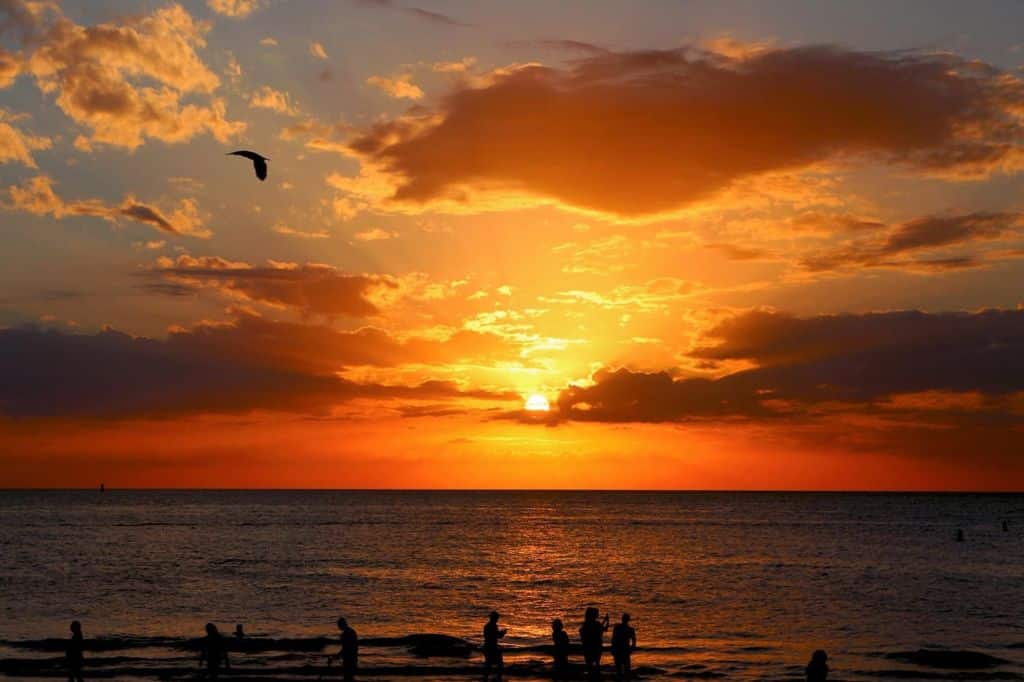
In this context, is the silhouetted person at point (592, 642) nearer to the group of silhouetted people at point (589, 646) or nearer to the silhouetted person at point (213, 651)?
the group of silhouetted people at point (589, 646)

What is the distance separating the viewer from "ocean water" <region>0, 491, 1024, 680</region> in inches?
1452

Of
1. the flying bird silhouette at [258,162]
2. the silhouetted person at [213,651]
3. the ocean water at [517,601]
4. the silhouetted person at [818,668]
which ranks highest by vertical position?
the flying bird silhouette at [258,162]

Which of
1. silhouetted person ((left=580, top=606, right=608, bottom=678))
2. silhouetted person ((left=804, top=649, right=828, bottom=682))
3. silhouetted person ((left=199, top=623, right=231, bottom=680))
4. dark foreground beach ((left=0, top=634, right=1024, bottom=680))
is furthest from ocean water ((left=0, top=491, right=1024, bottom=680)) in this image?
Result: silhouetted person ((left=804, top=649, right=828, bottom=682))

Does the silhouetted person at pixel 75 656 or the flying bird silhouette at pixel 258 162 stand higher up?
the flying bird silhouette at pixel 258 162

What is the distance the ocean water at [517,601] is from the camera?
1452 inches

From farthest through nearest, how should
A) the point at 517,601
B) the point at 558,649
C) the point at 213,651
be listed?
the point at 517,601 → the point at 213,651 → the point at 558,649

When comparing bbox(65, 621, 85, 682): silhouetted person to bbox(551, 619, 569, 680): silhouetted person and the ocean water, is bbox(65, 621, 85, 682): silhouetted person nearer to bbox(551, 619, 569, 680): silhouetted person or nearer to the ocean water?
the ocean water

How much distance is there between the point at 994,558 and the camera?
287ft

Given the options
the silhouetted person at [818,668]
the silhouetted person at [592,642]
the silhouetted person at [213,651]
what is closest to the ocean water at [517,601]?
the silhouetted person at [213,651]

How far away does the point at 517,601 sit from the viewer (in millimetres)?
57000

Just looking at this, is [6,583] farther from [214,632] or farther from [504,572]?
[214,632]

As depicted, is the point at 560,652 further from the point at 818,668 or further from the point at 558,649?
the point at 818,668

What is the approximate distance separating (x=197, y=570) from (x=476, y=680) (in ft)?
156

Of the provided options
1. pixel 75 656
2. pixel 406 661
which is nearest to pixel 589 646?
pixel 406 661
